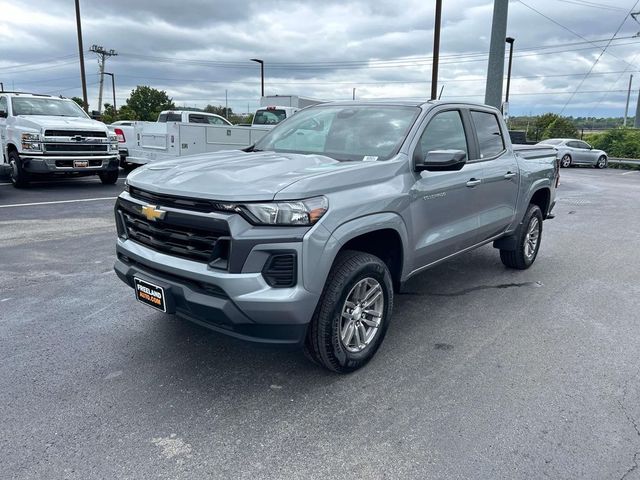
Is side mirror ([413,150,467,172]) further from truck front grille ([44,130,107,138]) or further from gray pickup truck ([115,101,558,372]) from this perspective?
truck front grille ([44,130,107,138])

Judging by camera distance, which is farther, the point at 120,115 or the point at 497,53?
the point at 120,115

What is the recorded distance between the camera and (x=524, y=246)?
19.4 ft

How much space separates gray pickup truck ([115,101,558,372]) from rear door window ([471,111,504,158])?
0.19 meters

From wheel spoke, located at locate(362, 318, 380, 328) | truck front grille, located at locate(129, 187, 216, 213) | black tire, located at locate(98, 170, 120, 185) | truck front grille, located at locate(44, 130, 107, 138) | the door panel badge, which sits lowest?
wheel spoke, located at locate(362, 318, 380, 328)

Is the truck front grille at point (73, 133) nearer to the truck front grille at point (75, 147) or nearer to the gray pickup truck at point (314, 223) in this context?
the truck front grille at point (75, 147)

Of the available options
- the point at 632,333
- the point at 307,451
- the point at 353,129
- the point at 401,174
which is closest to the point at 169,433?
the point at 307,451

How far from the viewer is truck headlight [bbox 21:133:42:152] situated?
36.1 feet

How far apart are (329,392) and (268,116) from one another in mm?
16286

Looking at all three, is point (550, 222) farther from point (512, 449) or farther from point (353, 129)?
point (512, 449)

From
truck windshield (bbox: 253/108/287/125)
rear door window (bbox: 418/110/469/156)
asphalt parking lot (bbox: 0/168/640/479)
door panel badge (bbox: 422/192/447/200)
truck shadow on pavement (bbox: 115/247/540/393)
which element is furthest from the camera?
truck windshield (bbox: 253/108/287/125)

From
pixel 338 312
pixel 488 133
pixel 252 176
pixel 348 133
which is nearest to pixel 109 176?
pixel 348 133

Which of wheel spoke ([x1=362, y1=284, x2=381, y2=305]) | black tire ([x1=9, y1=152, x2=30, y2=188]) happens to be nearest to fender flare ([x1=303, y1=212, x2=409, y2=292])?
wheel spoke ([x1=362, y1=284, x2=381, y2=305])

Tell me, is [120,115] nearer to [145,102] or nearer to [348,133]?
[145,102]

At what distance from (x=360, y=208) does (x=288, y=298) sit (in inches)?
31.4
